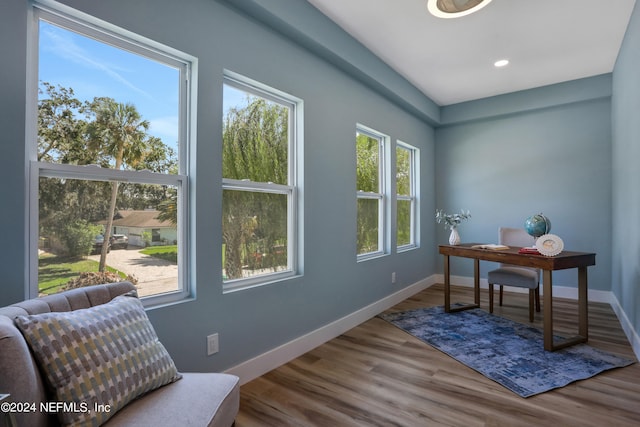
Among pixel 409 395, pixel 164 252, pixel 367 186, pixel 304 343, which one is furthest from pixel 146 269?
pixel 367 186

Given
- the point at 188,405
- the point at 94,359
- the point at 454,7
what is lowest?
the point at 188,405

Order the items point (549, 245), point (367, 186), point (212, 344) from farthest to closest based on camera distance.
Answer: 1. point (367, 186)
2. point (549, 245)
3. point (212, 344)

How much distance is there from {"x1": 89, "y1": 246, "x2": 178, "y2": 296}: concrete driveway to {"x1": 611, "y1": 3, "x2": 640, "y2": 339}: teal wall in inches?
133

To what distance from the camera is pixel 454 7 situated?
8.25ft

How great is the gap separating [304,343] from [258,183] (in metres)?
1.34

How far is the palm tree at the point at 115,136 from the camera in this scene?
1.69 m

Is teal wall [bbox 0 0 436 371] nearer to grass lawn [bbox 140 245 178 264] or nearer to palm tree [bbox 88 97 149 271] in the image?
grass lawn [bbox 140 245 178 264]

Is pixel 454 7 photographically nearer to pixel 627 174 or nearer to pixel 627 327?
pixel 627 174

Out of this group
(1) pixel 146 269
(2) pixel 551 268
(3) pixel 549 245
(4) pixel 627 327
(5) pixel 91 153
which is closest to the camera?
(5) pixel 91 153

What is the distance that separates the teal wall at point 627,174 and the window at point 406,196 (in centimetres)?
222

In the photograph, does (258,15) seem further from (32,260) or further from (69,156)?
(32,260)

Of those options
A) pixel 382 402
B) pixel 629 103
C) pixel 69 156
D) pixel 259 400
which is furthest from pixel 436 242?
pixel 69 156

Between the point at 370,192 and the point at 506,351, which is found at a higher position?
the point at 370,192

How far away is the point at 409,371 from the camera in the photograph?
95.0 inches
